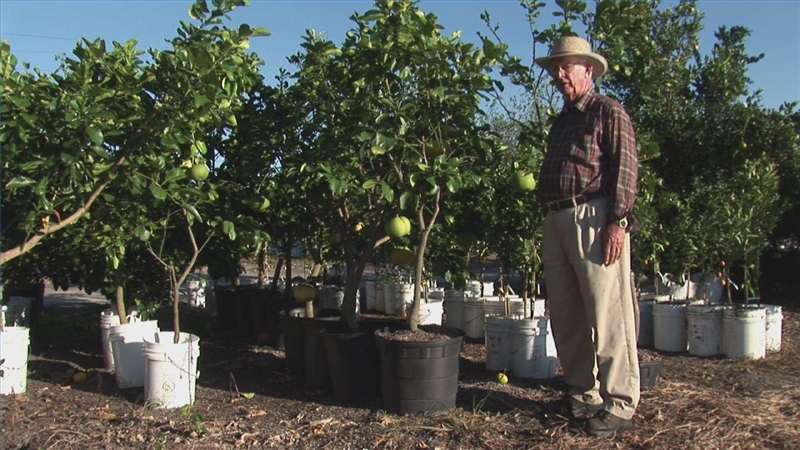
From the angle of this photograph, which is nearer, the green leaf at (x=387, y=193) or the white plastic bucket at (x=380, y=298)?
the green leaf at (x=387, y=193)

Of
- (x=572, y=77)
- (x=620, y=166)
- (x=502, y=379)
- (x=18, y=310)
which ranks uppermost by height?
(x=572, y=77)

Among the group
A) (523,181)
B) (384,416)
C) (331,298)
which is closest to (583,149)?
(523,181)

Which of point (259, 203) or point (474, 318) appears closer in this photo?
point (259, 203)

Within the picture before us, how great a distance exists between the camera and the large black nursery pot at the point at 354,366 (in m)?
4.25

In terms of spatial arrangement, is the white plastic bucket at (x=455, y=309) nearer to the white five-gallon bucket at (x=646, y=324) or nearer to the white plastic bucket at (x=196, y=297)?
the white five-gallon bucket at (x=646, y=324)

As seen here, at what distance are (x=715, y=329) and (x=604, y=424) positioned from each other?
2.61m

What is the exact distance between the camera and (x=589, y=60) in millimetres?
3652

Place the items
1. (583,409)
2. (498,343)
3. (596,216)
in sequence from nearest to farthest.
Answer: (596,216), (583,409), (498,343)

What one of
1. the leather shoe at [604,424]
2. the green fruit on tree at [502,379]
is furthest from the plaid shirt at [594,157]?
the green fruit on tree at [502,379]

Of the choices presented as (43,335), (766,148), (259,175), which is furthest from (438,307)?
(43,335)

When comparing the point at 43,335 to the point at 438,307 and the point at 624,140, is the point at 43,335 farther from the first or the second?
Result: the point at 624,140

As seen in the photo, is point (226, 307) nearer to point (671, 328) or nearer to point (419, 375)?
point (419, 375)

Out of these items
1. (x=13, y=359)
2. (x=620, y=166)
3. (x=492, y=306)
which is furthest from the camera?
(x=492, y=306)

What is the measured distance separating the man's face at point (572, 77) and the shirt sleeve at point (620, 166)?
0.74 ft
